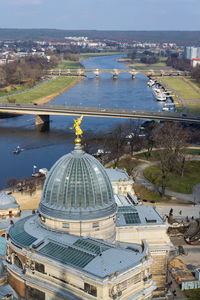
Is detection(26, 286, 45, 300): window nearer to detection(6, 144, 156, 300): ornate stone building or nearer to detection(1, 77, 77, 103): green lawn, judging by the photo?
detection(6, 144, 156, 300): ornate stone building

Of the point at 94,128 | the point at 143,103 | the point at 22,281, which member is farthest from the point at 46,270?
the point at 143,103

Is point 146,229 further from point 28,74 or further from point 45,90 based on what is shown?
point 28,74

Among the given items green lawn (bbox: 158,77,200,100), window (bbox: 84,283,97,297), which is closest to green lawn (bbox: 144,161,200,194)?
window (bbox: 84,283,97,297)

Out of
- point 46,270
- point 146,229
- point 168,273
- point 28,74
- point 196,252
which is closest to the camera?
point 46,270

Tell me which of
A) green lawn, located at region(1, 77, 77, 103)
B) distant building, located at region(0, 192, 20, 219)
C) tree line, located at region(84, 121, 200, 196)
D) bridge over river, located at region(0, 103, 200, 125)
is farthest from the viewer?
green lawn, located at region(1, 77, 77, 103)

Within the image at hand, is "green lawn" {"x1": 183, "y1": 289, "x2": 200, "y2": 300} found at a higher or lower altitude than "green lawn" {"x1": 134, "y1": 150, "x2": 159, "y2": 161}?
lower

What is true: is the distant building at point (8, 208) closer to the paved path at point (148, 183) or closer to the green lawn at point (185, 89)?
the paved path at point (148, 183)

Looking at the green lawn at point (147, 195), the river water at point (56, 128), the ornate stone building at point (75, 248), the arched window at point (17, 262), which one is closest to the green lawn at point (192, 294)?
the ornate stone building at point (75, 248)
